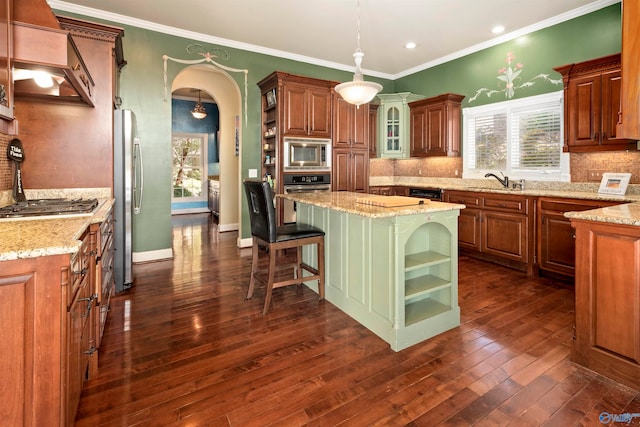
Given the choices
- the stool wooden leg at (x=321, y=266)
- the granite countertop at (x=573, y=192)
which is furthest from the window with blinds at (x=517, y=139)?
the stool wooden leg at (x=321, y=266)

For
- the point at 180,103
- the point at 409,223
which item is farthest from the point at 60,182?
the point at 180,103

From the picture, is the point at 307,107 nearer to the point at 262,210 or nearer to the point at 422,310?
the point at 262,210

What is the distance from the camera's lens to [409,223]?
2289mm

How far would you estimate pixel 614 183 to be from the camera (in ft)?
11.4

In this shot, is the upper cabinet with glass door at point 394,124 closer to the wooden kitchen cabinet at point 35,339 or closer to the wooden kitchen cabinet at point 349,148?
the wooden kitchen cabinet at point 349,148

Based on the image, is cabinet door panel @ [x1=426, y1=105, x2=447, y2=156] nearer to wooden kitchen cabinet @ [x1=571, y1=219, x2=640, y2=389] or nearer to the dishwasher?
the dishwasher

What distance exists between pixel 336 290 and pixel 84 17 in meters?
4.33

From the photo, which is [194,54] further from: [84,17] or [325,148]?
[325,148]

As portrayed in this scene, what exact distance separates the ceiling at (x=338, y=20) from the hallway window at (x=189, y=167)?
4984 mm

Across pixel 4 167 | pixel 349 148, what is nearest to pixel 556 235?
pixel 349 148

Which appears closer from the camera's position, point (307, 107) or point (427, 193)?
point (307, 107)

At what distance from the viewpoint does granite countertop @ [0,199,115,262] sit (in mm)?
1126

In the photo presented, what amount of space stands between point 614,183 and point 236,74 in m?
4.83

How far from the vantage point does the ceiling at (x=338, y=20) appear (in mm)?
3922
